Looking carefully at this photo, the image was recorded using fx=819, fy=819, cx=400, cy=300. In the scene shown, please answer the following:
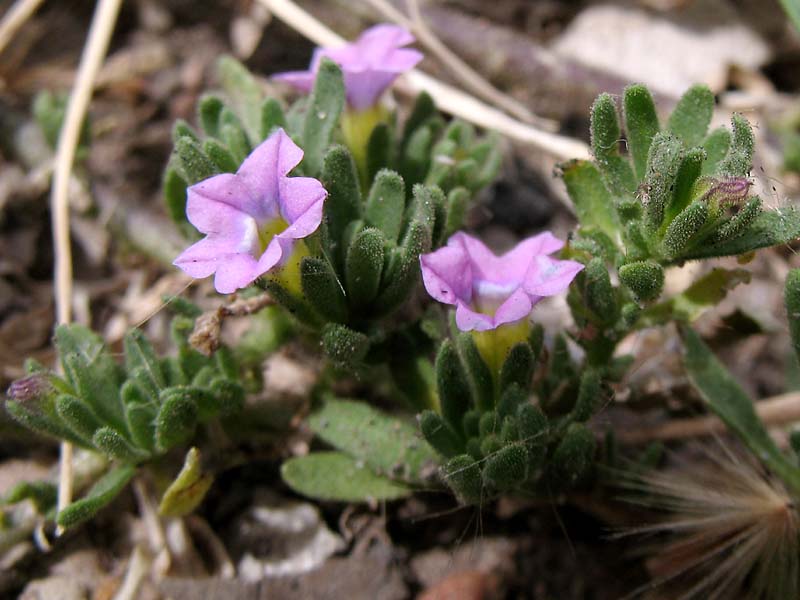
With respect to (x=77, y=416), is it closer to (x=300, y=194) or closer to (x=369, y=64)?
(x=300, y=194)

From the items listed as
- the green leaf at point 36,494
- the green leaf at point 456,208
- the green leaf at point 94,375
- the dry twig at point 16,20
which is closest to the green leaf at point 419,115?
the green leaf at point 456,208

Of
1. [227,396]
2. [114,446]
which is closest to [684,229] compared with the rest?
[227,396]

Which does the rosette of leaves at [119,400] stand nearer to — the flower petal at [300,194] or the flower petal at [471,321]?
the flower petal at [300,194]

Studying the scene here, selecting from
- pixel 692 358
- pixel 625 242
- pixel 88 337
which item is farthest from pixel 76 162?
pixel 692 358

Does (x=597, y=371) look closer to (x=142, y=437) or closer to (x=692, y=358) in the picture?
(x=692, y=358)

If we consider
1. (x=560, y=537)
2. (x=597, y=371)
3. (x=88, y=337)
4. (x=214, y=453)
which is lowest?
(x=560, y=537)

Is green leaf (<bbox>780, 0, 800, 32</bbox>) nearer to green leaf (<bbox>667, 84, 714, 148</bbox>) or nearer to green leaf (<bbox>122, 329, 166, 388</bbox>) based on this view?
green leaf (<bbox>667, 84, 714, 148</bbox>)
